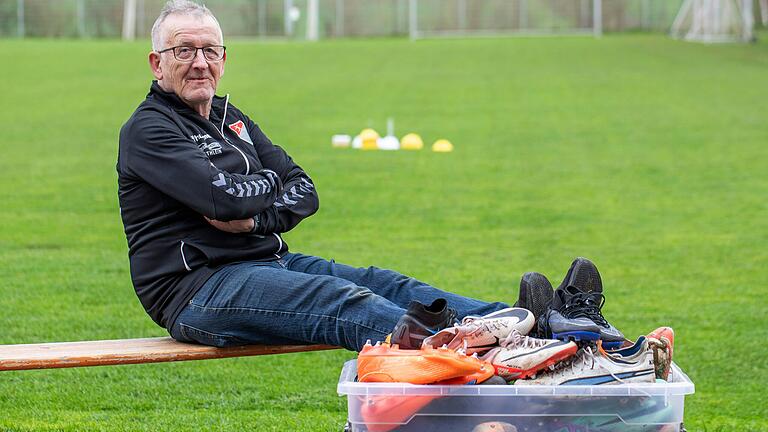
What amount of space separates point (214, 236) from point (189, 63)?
0.67 meters

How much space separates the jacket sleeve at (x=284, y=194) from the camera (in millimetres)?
4812

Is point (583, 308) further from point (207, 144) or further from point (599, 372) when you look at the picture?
point (207, 144)

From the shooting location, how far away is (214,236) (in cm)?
468

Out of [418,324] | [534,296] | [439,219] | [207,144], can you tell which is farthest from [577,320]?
[439,219]

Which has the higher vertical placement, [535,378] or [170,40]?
[170,40]

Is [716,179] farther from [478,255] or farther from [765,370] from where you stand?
[765,370]

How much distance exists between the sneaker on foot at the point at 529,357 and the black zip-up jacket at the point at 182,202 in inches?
44.0

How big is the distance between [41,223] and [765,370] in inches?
262

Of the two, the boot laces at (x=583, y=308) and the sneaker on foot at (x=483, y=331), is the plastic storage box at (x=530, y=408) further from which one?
the boot laces at (x=583, y=308)

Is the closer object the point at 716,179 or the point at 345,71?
the point at 716,179

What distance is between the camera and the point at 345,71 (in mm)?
31891

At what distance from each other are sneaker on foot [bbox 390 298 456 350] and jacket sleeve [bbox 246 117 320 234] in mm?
884

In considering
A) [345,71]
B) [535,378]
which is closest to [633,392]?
[535,378]

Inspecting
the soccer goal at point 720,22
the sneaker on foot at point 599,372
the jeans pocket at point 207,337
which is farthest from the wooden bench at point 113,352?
the soccer goal at point 720,22
